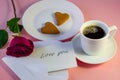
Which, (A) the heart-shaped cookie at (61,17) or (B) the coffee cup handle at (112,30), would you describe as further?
(A) the heart-shaped cookie at (61,17)

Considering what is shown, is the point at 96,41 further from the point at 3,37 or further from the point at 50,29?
the point at 3,37

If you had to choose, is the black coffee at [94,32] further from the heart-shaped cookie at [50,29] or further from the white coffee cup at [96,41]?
the heart-shaped cookie at [50,29]

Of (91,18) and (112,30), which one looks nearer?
(112,30)

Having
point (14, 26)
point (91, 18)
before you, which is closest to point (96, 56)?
point (91, 18)

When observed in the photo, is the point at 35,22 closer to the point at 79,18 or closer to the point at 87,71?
the point at 79,18

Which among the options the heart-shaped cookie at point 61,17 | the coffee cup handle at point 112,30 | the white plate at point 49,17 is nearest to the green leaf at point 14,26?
the white plate at point 49,17

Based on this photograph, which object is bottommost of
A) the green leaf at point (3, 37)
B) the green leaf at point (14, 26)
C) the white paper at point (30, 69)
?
the white paper at point (30, 69)

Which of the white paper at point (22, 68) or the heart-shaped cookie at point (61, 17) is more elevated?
the heart-shaped cookie at point (61, 17)
